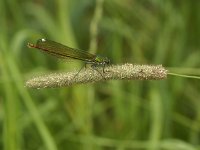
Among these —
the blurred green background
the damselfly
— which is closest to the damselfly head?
the damselfly

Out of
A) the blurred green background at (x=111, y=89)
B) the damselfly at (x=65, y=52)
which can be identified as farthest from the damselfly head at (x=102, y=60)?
the blurred green background at (x=111, y=89)

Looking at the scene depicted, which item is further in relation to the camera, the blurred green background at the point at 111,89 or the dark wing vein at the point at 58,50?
the blurred green background at the point at 111,89

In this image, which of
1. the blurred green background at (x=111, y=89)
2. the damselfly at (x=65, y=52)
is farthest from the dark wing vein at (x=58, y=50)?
the blurred green background at (x=111, y=89)

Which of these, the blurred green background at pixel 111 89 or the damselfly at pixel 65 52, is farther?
the blurred green background at pixel 111 89

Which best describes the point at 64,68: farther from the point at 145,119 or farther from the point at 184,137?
the point at 184,137

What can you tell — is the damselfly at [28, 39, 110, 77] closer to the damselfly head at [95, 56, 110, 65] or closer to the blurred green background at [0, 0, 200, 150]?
the damselfly head at [95, 56, 110, 65]

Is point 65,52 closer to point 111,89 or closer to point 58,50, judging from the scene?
point 58,50

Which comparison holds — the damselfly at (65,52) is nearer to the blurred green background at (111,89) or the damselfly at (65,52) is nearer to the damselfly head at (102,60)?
the damselfly head at (102,60)

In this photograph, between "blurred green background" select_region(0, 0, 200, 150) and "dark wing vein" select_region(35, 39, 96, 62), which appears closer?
"dark wing vein" select_region(35, 39, 96, 62)

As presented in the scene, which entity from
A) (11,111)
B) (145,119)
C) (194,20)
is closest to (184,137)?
(145,119)

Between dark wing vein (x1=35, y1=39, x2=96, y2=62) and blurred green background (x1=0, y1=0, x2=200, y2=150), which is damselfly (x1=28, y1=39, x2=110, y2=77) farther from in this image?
blurred green background (x1=0, y1=0, x2=200, y2=150)

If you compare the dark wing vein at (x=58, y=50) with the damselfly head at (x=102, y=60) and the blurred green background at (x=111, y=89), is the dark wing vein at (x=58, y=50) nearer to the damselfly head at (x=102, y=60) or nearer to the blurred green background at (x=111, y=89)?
the damselfly head at (x=102, y=60)
